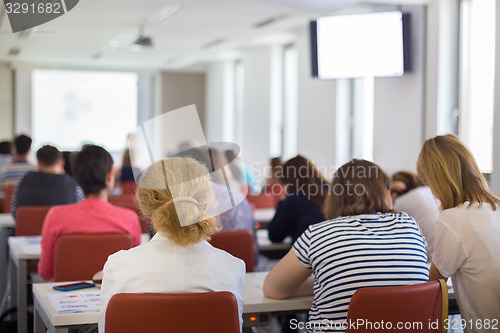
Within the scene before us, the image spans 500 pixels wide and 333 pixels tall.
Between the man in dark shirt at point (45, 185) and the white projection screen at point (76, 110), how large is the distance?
26.3 feet

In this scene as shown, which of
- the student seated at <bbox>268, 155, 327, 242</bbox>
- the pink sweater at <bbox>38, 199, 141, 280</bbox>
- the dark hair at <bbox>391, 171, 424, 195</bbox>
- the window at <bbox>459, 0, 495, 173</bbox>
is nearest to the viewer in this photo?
the pink sweater at <bbox>38, 199, 141, 280</bbox>

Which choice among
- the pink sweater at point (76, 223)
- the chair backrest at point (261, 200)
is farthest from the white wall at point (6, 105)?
the pink sweater at point (76, 223)

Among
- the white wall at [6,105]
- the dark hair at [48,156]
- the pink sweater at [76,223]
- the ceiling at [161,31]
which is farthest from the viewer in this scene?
the white wall at [6,105]

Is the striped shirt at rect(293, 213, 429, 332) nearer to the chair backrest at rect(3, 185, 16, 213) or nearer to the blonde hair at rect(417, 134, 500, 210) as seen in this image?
the blonde hair at rect(417, 134, 500, 210)

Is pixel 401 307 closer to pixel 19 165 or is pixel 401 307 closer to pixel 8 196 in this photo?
pixel 8 196

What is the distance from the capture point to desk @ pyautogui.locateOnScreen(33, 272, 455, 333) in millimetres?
2186

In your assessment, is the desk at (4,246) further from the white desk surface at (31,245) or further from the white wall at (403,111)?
the white wall at (403,111)

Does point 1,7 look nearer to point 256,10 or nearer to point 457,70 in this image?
point 256,10

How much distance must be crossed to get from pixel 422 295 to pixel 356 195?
1.74 feet

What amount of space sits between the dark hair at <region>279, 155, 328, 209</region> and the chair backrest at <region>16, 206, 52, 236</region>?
1.73m

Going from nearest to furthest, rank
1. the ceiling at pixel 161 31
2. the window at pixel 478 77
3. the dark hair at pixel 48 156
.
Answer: the dark hair at pixel 48 156, the window at pixel 478 77, the ceiling at pixel 161 31

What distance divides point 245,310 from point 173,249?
57 cm

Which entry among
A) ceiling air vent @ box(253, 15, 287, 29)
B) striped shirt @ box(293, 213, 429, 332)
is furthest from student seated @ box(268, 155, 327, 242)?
ceiling air vent @ box(253, 15, 287, 29)

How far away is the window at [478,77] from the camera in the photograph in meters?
5.54
